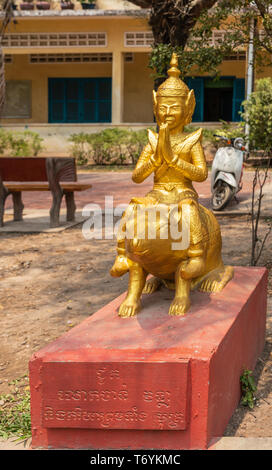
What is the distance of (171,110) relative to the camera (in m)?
3.28

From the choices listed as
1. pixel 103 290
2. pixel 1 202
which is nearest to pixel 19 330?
pixel 103 290

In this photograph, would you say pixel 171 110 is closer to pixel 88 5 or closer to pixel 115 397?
pixel 115 397

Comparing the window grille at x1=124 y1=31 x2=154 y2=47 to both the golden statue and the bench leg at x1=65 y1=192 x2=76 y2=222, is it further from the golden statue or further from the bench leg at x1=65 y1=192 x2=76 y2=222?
the golden statue

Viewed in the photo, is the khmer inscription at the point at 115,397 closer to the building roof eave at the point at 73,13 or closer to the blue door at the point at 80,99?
the building roof eave at the point at 73,13

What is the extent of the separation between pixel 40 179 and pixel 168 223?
539 centimetres

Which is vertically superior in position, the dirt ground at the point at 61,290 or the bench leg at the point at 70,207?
the bench leg at the point at 70,207

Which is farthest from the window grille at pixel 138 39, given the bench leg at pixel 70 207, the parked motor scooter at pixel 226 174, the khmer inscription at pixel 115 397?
the khmer inscription at pixel 115 397

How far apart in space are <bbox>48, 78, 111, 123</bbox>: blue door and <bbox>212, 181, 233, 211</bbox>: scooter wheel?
13.0m

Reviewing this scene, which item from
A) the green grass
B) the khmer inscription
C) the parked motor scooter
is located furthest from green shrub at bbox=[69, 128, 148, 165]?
the khmer inscription

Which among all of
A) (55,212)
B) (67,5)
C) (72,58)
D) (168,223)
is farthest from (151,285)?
(72,58)

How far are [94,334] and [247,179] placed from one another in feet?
31.2

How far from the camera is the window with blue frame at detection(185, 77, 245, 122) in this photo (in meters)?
19.6

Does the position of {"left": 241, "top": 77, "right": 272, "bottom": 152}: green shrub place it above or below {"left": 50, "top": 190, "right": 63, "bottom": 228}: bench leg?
above

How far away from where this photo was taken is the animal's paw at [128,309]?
295cm
